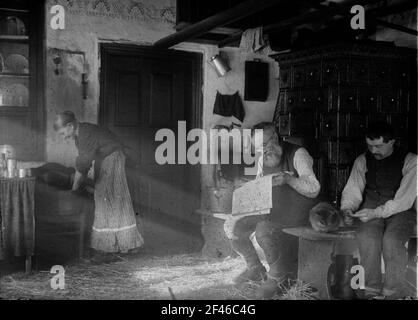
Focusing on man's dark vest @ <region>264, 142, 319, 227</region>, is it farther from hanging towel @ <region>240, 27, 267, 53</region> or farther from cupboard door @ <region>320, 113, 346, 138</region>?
hanging towel @ <region>240, 27, 267, 53</region>

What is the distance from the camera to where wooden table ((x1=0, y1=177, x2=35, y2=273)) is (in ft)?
18.6

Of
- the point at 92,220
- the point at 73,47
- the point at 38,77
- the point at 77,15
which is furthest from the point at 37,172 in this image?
the point at 77,15

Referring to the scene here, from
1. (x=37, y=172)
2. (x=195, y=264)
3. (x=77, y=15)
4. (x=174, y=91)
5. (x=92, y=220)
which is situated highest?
(x=77, y=15)

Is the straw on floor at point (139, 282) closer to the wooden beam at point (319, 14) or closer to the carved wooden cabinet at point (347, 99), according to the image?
the carved wooden cabinet at point (347, 99)

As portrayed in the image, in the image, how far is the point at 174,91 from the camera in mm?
7723

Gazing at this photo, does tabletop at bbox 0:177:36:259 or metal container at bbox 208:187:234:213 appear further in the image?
metal container at bbox 208:187:234:213

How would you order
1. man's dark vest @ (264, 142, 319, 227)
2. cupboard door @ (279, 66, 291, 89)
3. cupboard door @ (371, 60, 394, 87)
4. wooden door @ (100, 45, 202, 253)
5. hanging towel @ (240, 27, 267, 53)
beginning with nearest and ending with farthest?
man's dark vest @ (264, 142, 319, 227) → hanging towel @ (240, 27, 267, 53) → cupboard door @ (371, 60, 394, 87) → cupboard door @ (279, 66, 291, 89) → wooden door @ (100, 45, 202, 253)

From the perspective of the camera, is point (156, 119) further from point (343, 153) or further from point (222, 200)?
point (343, 153)

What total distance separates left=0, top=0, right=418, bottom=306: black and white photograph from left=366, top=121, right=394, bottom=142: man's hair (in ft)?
0.06

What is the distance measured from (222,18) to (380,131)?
1.96 meters

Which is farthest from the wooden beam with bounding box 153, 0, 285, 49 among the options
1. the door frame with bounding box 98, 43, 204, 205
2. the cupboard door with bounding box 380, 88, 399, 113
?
the cupboard door with bounding box 380, 88, 399, 113

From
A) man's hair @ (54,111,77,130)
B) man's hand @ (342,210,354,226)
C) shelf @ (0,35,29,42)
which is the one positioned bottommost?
man's hand @ (342,210,354,226)

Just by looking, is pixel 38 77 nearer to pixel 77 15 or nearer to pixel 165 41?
pixel 77 15

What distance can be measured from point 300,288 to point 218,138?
131 inches
